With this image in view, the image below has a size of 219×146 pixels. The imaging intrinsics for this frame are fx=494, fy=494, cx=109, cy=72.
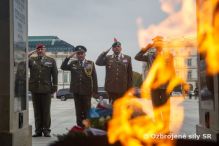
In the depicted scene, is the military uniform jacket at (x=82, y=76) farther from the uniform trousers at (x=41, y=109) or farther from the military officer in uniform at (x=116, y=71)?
the uniform trousers at (x=41, y=109)

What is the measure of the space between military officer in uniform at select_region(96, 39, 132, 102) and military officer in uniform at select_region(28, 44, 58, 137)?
1.26 m

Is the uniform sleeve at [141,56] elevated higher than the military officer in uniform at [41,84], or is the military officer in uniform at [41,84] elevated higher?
the uniform sleeve at [141,56]

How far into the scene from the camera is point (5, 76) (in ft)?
22.9

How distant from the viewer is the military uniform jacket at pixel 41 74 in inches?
380

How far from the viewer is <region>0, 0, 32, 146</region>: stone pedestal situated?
6.96 metres

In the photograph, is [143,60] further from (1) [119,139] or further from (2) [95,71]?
(1) [119,139]

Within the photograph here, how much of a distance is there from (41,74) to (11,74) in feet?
8.77

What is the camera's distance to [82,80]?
9430 millimetres

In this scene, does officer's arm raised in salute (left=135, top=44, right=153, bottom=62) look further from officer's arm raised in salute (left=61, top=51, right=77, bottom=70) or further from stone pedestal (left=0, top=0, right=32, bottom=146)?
stone pedestal (left=0, top=0, right=32, bottom=146)

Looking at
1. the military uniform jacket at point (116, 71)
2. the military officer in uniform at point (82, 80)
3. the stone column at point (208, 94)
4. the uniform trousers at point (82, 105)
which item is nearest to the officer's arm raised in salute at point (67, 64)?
the military officer in uniform at point (82, 80)

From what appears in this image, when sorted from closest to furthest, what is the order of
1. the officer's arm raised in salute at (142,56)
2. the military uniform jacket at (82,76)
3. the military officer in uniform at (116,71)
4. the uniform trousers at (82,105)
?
the officer's arm raised in salute at (142,56) → the military officer in uniform at (116,71) → the uniform trousers at (82,105) → the military uniform jacket at (82,76)

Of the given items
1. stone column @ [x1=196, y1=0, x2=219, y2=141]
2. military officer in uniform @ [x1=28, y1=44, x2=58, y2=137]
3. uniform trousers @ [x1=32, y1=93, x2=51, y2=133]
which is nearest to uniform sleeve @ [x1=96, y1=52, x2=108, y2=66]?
military officer in uniform @ [x1=28, y1=44, x2=58, y2=137]

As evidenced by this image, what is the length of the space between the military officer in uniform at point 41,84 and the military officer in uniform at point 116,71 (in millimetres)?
1259

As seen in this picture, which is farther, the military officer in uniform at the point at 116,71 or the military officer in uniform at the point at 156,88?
the military officer in uniform at the point at 116,71
